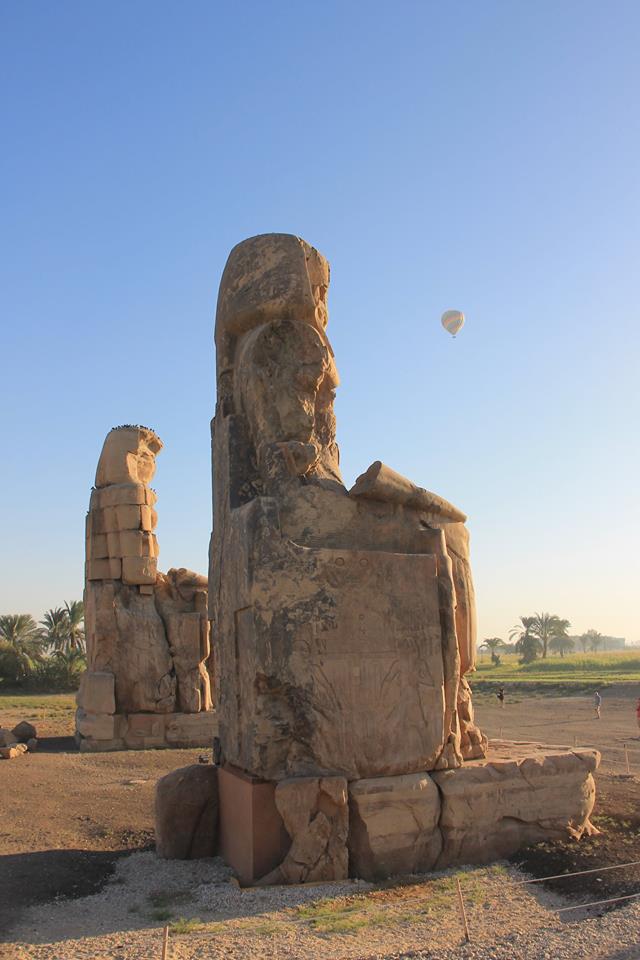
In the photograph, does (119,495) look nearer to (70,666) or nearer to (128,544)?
(128,544)

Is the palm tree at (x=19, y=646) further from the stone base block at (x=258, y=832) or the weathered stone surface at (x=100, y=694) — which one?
the stone base block at (x=258, y=832)

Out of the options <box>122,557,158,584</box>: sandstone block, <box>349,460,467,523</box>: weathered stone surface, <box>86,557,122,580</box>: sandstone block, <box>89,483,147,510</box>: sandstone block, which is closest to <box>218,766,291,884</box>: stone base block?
<box>349,460,467,523</box>: weathered stone surface

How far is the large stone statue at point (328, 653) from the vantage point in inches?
210

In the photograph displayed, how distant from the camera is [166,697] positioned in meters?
13.3

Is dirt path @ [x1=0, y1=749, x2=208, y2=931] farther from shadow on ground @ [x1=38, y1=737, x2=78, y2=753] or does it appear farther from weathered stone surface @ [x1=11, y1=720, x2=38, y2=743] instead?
weathered stone surface @ [x1=11, y1=720, x2=38, y2=743]

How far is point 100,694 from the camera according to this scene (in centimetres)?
1299

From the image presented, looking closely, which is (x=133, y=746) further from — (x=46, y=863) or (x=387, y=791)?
(x=387, y=791)

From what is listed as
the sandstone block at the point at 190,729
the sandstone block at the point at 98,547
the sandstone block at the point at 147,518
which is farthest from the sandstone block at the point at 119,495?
the sandstone block at the point at 190,729

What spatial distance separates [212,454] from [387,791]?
3.09m

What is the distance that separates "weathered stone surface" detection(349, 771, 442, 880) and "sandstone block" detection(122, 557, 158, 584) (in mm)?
9017

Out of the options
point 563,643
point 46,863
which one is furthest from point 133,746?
point 563,643

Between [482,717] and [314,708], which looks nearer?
[314,708]

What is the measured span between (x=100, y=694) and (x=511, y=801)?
28.8ft

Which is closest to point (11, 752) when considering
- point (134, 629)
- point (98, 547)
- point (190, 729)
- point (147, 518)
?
point (134, 629)
